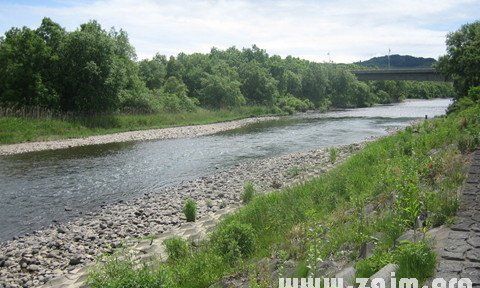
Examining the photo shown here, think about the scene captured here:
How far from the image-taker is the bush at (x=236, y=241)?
8976 millimetres

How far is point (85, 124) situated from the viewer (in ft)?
145

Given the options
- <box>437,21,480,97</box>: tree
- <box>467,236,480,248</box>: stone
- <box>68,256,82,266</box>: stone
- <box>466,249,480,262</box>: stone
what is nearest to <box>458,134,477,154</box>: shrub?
<box>467,236,480,248</box>: stone

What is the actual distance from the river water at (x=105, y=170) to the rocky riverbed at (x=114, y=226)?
145 centimetres

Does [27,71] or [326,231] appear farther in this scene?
[27,71]

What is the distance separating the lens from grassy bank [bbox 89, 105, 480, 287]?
6.51m

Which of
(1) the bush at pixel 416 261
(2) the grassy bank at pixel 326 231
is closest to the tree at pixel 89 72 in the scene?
(2) the grassy bank at pixel 326 231

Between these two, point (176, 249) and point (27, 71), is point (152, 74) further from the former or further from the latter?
point (176, 249)

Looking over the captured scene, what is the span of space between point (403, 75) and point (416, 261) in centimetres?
10364

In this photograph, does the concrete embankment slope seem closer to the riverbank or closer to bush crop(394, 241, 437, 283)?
bush crop(394, 241, 437, 283)

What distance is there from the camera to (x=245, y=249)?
9.14 metres

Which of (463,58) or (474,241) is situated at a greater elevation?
(463,58)

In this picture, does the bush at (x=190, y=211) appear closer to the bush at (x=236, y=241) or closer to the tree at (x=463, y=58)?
the bush at (x=236, y=241)

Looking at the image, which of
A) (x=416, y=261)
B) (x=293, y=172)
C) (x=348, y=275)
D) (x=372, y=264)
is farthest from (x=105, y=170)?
(x=416, y=261)

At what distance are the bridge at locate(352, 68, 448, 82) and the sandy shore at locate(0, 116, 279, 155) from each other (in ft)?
186
